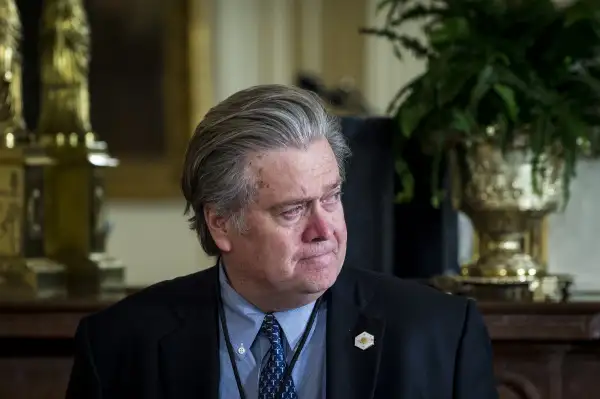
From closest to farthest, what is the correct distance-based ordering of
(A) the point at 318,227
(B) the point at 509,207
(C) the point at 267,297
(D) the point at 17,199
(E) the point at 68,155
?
(A) the point at 318,227 → (C) the point at 267,297 → (B) the point at 509,207 → (D) the point at 17,199 → (E) the point at 68,155

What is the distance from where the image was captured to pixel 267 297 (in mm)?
2186

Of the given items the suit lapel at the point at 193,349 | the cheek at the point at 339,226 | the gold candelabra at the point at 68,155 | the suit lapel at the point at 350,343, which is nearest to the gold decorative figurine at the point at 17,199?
the gold candelabra at the point at 68,155

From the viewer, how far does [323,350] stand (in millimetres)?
2225

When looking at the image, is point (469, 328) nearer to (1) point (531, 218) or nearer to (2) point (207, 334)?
(2) point (207, 334)

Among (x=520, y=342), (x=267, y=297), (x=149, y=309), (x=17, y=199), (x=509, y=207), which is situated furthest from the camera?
(x=17, y=199)

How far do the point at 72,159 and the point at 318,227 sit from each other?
1.27 m

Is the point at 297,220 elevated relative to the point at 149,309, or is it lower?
elevated

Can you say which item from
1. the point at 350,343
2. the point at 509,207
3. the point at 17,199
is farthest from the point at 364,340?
the point at 17,199

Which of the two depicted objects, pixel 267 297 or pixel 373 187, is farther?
pixel 373 187

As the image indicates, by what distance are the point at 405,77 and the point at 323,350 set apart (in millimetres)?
4860

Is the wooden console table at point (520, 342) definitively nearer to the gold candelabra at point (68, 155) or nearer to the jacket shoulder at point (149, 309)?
the gold candelabra at point (68, 155)

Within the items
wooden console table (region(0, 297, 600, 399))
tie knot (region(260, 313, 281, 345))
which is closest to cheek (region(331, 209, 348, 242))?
tie knot (region(260, 313, 281, 345))

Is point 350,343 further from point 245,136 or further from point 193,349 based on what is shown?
point 245,136

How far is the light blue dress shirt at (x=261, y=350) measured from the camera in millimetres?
2203
